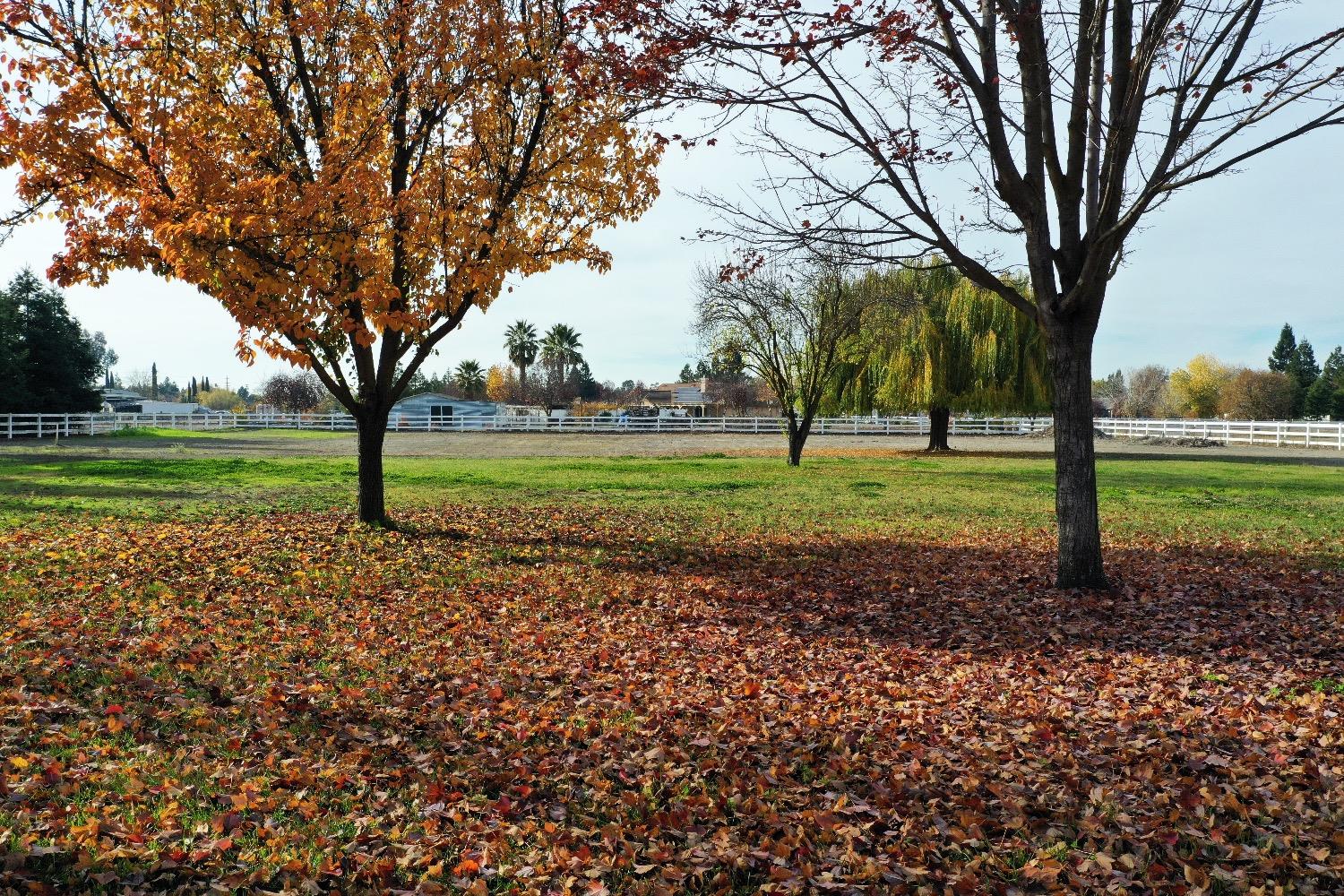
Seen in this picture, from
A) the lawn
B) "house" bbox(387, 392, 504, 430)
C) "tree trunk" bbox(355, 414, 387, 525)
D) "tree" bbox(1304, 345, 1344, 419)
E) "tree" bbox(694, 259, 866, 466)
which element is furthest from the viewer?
"tree" bbox(1304, 345, 1344, 419)

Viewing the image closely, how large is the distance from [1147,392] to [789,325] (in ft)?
310

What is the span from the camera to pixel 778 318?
85.7 ft

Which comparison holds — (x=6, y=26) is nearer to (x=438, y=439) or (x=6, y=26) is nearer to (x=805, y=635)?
(x=805, y=635)

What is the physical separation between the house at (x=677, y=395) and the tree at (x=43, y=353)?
61.4m

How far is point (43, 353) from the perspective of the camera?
43250 mm

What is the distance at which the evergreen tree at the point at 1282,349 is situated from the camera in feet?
318

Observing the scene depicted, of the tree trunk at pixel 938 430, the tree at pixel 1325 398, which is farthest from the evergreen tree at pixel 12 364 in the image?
the tree at pixel 1325 398

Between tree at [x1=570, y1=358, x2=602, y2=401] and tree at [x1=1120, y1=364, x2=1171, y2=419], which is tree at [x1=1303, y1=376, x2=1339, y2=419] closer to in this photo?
tree at [x1=1120, y1=364, x2=1171, y2=419]

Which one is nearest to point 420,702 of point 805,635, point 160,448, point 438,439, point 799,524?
point 805,635

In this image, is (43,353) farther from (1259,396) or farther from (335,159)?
(1259,396)

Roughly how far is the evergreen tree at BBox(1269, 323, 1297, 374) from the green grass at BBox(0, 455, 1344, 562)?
85.2 m

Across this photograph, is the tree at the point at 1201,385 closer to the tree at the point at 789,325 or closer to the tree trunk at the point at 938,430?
the tree trunk at the point at 938,430

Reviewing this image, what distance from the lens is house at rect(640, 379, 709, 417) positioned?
10320cm

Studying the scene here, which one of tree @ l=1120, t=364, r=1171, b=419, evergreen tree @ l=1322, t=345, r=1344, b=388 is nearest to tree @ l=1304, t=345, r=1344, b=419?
evergreen tree @ l=1322, t=345, r=1344, b=388
